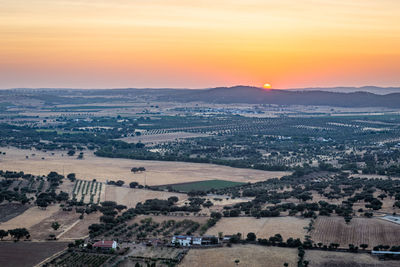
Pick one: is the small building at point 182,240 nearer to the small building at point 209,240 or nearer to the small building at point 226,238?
the small building at point 209,240

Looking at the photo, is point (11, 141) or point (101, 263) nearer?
point (101, 263)

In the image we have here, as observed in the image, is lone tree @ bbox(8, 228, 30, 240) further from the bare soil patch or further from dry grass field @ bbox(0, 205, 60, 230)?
the bare soil patch

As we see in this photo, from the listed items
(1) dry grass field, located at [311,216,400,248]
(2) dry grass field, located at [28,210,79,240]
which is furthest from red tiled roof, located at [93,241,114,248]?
(1) dry grass field, located at [311,216,400,248]

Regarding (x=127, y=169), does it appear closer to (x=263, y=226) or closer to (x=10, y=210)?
(x=10, y=210)

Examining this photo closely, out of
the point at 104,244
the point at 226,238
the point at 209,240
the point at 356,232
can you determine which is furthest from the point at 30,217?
the point at 356,232

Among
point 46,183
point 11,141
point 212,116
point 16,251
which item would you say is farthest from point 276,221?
point 212,116

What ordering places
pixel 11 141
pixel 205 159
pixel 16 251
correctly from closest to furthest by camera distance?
pixel 16 251 → pixel 205 159 → pixel 11 141

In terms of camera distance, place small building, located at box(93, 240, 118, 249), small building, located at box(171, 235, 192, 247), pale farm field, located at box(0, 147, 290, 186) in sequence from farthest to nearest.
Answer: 1. pale farm field, located at box(0, 147, 290, 186)
2. small building, located at box(171, 235, 192, 247)
3. small building, located at box(93, 240, 118, 249)

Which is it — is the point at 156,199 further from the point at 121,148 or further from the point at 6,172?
the point at 121,148
